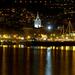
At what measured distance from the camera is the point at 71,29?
114m

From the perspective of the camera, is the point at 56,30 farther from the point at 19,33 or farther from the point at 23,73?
the point at 23,73

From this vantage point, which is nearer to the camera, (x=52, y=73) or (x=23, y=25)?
(x=52, y=73)

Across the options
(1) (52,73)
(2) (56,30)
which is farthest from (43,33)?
(1) (52,73)

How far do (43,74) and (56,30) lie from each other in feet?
276

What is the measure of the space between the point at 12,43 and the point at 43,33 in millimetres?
12687

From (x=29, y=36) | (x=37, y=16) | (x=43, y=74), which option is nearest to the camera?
(x=43, y=74)

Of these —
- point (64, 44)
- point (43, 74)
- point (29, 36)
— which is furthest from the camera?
point (29, 36)

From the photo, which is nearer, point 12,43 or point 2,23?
point 12,43

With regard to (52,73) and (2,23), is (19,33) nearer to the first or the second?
(2,23)

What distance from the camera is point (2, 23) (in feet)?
370

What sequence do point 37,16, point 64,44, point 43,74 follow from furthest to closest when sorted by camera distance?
point 37,16 < point 64,44 < point 43,74

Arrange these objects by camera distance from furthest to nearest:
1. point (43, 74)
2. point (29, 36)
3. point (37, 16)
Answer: point (37, 16) < point (29, 36) < point (43, 74)

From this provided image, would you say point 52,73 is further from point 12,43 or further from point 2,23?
point 2,23

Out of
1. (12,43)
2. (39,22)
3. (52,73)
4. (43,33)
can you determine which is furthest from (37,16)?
(52,73)
